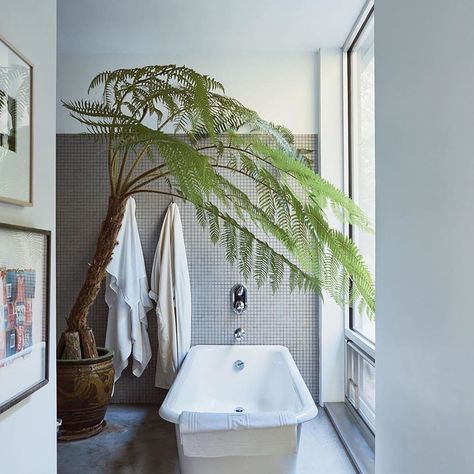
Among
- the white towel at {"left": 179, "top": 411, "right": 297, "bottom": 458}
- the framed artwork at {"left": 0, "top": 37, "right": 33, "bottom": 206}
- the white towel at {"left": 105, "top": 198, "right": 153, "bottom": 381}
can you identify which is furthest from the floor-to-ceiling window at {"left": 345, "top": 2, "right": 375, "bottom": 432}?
the framed artwork at {"left": 0, "top": 37, "right": 33, "bottom": 206}

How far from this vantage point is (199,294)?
144 inches

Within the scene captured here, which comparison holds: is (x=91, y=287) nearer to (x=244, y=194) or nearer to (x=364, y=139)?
(x=244, y=194)

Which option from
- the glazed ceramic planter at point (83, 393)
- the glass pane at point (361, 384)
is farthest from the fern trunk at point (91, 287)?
the glass pane at point (361, 384)

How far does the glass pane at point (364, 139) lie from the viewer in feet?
10.0

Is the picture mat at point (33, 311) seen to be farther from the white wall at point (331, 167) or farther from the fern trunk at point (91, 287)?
A: the white wall at point (331, 167)

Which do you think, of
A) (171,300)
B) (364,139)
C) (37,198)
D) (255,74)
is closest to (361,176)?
(364,139)

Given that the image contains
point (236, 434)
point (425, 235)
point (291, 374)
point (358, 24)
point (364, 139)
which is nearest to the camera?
point (425, 235)

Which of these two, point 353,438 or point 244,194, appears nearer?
point 244,194

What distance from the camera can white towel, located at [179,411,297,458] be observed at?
203 centimetres

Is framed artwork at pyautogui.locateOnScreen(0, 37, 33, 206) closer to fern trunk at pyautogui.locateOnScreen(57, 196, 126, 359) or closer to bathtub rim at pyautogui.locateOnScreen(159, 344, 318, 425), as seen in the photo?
fern trunk at pyautogui.locateOnScreen(57, 196, 126, 359)

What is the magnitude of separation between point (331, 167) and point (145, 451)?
2.26 m

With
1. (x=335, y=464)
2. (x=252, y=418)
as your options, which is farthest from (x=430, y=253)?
(x=335, y=464)

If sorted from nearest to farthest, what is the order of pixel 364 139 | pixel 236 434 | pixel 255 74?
pixel 236 434
pixel 364 139
pixel 255 74

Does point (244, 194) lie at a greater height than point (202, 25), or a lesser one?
lesser
